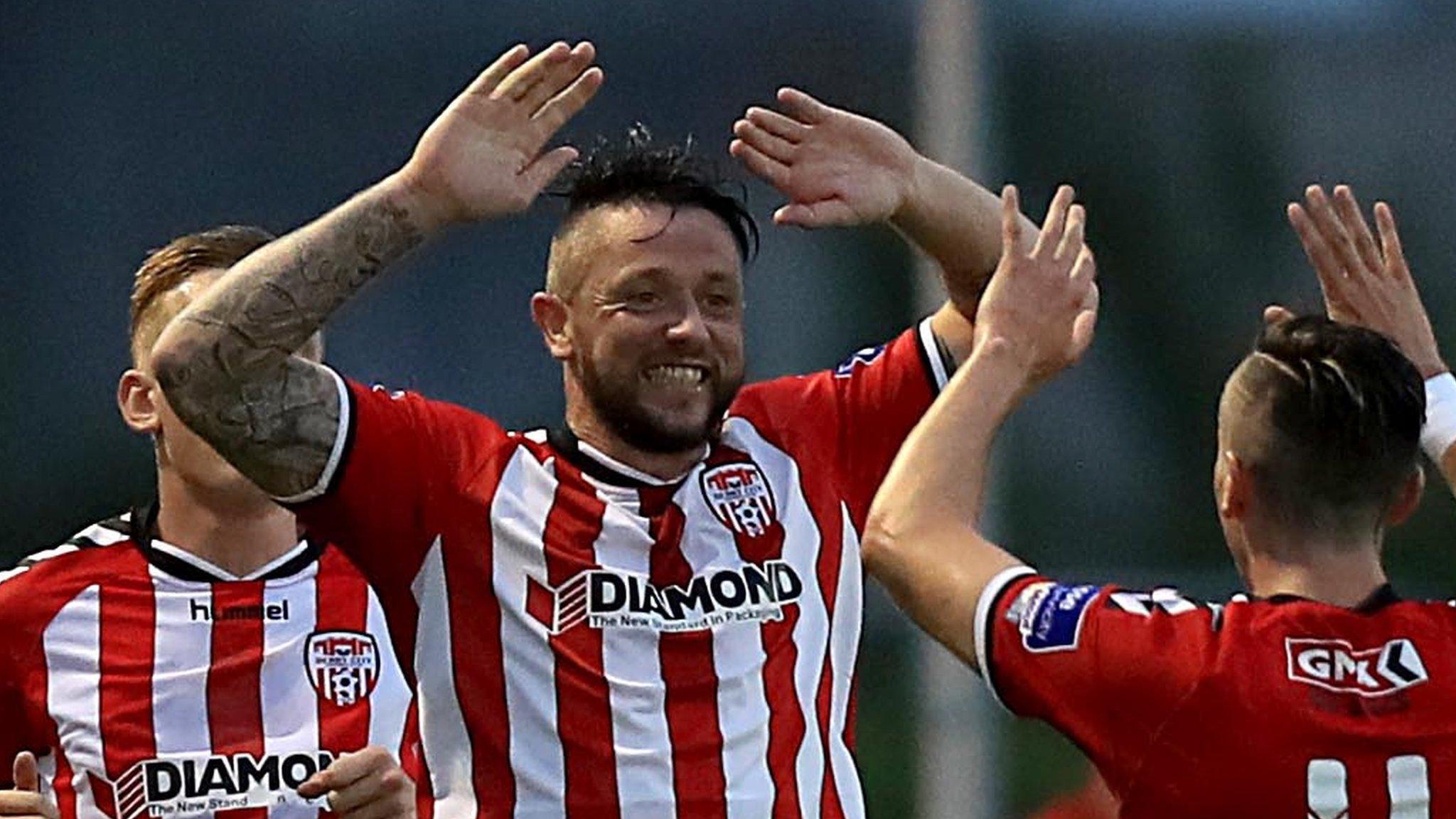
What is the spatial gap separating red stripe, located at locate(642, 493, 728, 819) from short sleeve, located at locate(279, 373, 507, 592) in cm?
33

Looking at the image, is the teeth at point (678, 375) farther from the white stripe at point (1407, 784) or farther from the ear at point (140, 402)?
the white stripe at point (1407, 784)

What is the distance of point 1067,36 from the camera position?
5.99 m

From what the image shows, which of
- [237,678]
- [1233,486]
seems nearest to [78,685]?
[237,678]

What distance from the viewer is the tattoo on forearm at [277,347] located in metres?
2.95

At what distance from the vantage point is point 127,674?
3521 mm

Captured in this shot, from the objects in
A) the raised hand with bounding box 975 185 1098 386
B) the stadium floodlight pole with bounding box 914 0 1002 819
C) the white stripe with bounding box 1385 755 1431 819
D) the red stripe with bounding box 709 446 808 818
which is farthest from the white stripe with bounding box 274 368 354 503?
the stadium floodlight pole with bounding box 914 0 1002 819

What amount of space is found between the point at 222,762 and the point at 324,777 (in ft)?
1.47

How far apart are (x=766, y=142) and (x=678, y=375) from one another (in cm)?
32

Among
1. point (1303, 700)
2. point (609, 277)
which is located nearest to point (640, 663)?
point (609, 277)

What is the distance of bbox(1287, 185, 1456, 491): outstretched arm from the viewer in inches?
117

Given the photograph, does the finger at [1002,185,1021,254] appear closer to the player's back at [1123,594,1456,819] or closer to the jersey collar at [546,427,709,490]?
the player's back at [1123,594,1456,819]

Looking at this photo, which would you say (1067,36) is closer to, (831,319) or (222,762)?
(831,319)

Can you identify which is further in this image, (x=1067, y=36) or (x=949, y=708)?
(x=1067, y=36)

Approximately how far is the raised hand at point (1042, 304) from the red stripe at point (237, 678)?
140cm
